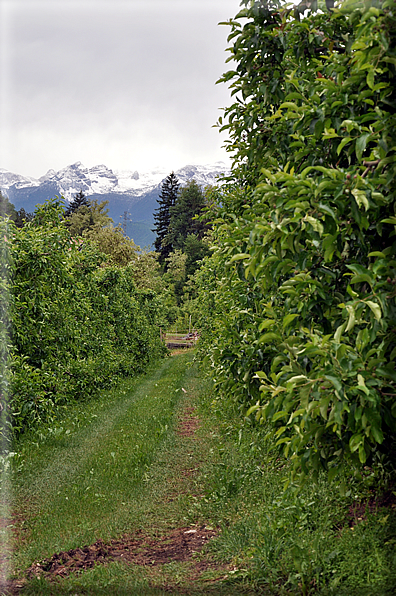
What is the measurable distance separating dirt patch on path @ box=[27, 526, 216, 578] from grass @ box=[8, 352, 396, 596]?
4.0 inches

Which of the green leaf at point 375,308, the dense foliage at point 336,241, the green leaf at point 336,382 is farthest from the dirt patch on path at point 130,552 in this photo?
the green leaf at point 375,308

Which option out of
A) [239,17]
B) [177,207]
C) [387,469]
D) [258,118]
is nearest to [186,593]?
[387,469]

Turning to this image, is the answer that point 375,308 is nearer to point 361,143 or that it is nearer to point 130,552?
point 361,143

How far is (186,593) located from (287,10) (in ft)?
13.5

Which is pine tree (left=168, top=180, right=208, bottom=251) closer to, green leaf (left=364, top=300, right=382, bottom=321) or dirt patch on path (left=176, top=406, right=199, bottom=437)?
dirt patch on path (left=176, top=406, right=199, bottom=437)

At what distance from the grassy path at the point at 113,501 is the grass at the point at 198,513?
0.01 metres

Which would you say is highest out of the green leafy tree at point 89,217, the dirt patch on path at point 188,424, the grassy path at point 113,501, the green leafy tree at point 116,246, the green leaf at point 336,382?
the green leafy tree at point 89,217

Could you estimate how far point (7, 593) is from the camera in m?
3.08

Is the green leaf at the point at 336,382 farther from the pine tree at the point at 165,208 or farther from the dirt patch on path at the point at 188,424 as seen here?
the pine tree at the point at 165,208

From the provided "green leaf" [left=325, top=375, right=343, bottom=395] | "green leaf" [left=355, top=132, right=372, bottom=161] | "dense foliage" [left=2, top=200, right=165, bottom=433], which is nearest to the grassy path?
"dense foliage" [left=2, top=200, right=165, bottom=433]

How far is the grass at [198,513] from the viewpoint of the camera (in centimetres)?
292

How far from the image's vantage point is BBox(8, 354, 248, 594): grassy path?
3.23 metres

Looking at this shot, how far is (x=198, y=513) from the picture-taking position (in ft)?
14.3

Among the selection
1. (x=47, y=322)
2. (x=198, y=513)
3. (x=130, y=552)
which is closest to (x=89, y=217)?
(x=47, y=322)
